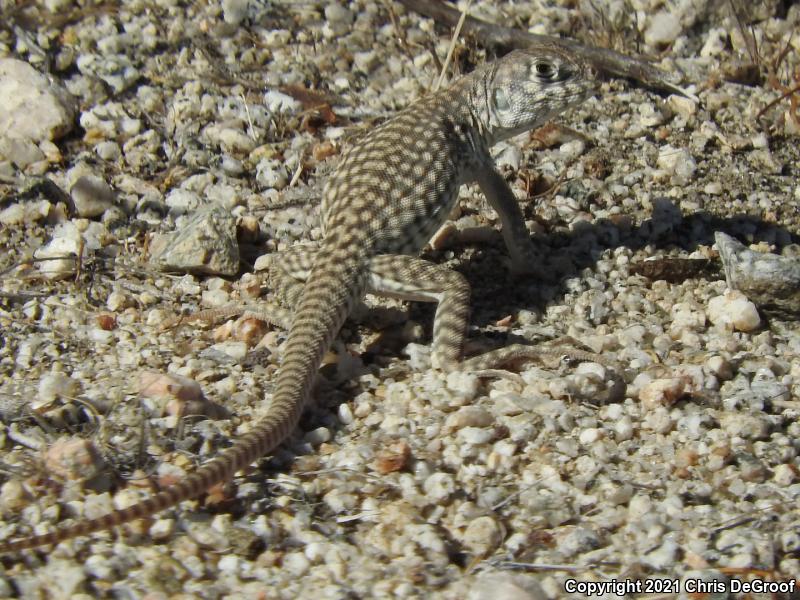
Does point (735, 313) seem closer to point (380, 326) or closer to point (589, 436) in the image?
point (589, 436)

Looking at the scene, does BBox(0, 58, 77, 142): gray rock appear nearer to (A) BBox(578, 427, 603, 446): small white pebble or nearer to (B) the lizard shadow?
(B) the lizard shadow

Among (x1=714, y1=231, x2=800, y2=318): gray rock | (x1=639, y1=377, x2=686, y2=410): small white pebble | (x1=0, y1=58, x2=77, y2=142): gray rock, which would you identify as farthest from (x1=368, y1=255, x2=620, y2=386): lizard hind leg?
(x1=0, y1=58, x2=77, y2=142): gray rock

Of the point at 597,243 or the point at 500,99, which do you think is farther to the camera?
the point at 597,243

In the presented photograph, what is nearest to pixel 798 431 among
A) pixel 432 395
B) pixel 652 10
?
pixel 432 395

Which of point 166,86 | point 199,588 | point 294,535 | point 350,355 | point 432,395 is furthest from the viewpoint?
point 166,86

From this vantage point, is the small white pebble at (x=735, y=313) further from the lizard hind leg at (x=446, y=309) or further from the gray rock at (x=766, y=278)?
the lizard hind leg at (x=446, y=309)

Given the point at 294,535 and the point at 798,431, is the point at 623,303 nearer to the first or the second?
the point at 798,431

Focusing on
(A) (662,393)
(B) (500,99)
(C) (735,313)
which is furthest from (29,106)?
(C) (735,313)

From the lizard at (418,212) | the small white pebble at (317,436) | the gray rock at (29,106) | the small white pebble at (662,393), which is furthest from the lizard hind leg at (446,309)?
the gray rock at (29,106)
